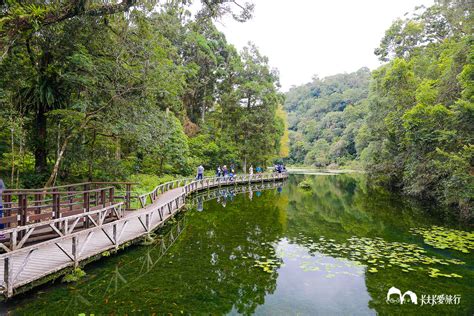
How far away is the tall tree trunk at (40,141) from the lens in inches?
559

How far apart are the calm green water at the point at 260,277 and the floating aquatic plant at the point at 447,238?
1.35ft

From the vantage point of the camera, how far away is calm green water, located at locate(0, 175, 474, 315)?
5841 mm

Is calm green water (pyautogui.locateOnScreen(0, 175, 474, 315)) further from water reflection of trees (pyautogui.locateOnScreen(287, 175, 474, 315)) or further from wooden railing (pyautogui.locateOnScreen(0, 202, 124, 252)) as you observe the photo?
wooden railing (pyautogui.locateOnScreen(0, 202, 124, 252))

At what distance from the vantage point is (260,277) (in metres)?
7.33

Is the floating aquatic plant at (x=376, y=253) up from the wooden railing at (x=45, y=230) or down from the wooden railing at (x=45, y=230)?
down

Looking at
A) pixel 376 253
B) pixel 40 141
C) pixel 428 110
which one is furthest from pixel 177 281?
pixel 428 110

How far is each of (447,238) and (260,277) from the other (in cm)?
782

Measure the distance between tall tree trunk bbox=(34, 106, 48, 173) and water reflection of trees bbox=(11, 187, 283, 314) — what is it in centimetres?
813

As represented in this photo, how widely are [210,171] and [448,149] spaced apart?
23.2m

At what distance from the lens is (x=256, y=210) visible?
17.0m

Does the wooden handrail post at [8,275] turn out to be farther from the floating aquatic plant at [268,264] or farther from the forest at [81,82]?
the forest at [81,82]

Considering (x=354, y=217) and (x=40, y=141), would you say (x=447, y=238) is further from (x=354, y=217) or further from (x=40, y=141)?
(x=40, y=141)

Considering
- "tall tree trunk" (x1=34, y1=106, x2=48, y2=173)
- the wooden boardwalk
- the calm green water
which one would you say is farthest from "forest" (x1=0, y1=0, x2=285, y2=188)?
the calm green water

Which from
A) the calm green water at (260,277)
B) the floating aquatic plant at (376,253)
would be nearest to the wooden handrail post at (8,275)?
the calm green water at (260,277)
